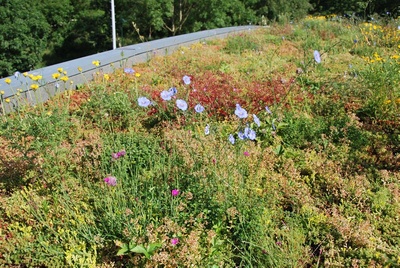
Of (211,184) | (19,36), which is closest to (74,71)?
(211,184)

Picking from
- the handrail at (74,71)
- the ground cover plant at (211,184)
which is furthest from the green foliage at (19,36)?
the ground cover plant at (211,184)

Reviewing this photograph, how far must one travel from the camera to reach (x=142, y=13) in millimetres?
15422

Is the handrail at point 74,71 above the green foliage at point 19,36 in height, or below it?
above

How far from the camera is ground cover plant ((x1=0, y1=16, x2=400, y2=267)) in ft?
6.38

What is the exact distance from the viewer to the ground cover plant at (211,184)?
194 cm

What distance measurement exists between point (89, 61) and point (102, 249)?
4.06 meters

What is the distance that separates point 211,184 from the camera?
2.18m

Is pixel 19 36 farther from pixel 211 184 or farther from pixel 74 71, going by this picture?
pixel 211 184

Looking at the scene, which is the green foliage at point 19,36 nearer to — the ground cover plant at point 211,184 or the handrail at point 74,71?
the handrail at point 74,71

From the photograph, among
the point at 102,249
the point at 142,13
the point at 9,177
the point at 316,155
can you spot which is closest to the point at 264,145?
the point at 316,155

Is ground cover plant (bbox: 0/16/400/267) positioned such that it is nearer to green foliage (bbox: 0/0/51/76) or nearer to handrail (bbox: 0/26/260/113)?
handrail (bbox: 0/26/260/113)

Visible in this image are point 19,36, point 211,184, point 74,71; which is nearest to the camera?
point 211,184

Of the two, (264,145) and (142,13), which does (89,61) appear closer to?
(264,145)

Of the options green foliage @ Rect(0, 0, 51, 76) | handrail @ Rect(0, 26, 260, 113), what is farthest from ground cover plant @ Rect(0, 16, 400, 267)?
green foliage @ Rect(0, 0, 51, 76)
